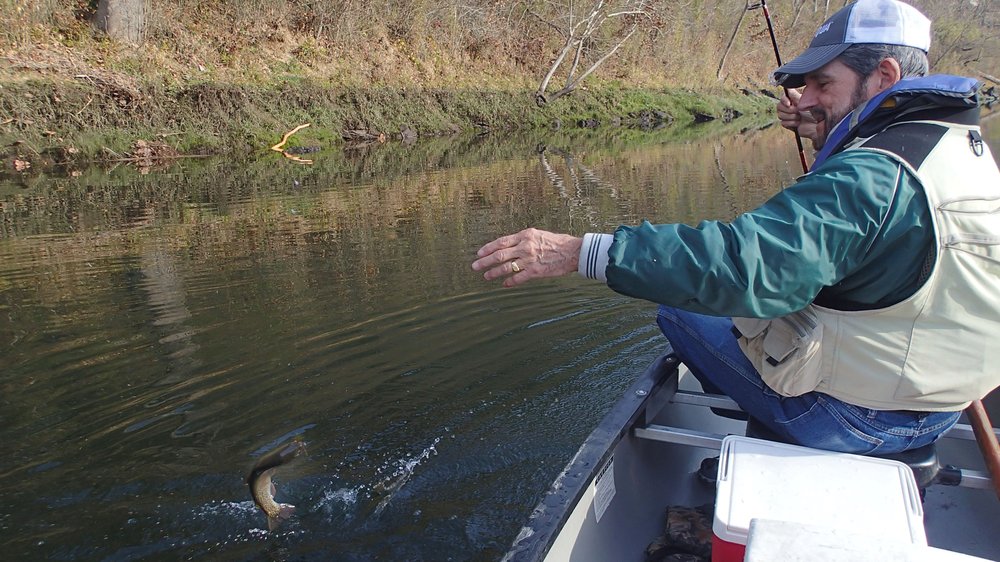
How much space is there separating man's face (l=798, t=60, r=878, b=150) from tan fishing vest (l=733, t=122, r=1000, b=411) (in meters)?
0.37

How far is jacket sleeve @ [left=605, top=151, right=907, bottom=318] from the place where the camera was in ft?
5.90

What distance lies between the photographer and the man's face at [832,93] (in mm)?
2268

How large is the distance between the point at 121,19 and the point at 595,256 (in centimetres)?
2092

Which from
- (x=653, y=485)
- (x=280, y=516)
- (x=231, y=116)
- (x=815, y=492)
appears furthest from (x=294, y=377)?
(x=231, y=116)

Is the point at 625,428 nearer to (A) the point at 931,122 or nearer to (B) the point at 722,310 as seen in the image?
(B) the point at 722,310

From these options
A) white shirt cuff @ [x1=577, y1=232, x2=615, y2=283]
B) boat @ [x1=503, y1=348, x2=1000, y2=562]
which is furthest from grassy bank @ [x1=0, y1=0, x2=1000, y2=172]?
white shirt cuff @ [x1=577, y1=232, x2=615, y2=283]

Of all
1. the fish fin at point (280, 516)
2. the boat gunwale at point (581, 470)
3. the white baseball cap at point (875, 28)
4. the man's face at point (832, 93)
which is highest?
the white baseball cap at point (875, 28)

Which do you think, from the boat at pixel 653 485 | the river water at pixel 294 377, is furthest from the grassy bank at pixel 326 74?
the boat at pixel 653 485

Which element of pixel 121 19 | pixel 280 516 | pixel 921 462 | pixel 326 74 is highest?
pixel 121 19

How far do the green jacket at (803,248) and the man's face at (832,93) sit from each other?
50 centimetres

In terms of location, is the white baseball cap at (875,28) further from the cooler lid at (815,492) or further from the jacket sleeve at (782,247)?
the cooler lid at (815,492)

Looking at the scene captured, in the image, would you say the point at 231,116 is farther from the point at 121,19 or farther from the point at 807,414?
the point at 807,414

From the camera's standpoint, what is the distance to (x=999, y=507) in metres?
2.80

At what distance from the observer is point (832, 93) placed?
2340 mm
